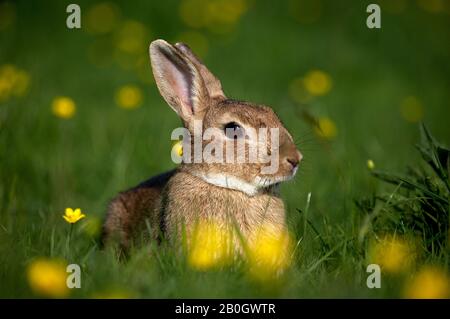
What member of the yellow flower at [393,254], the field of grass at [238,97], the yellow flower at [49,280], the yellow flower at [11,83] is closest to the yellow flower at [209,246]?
the field of grass at [238,97]

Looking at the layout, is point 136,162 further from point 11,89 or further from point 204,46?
point 204,46

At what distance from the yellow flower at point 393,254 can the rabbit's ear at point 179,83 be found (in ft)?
4.60

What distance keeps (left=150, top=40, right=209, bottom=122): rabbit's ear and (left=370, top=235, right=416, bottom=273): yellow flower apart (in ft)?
4.60

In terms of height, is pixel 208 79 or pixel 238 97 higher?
pixel 238 97

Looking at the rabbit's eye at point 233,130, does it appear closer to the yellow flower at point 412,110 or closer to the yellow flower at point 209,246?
A: the yellow flower at point 209,246

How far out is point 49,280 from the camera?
128 inches

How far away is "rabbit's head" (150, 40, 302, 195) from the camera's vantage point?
4207 mm

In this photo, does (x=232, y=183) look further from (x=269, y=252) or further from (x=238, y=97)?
(x=238, y=97)

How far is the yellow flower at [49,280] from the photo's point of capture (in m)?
3.28

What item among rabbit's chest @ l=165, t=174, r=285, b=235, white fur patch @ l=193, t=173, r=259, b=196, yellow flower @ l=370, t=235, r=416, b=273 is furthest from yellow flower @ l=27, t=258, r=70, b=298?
yellow flower @ l=370, t=235, r=416, b=273

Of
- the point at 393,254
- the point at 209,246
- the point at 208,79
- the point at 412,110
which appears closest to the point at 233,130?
the point at 208,79

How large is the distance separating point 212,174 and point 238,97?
3.34 m

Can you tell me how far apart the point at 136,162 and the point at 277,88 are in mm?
2909
